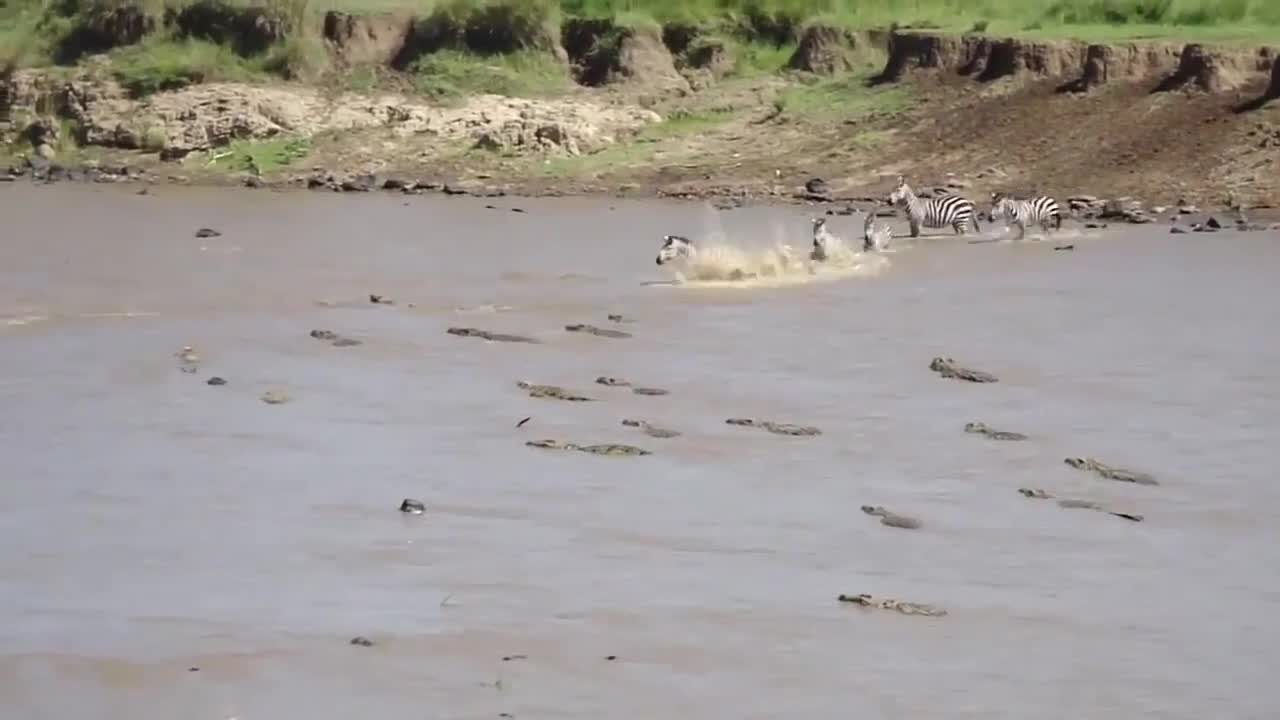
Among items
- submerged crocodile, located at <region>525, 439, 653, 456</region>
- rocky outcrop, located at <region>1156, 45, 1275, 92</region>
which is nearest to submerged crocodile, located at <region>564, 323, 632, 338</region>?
submerged crocodile, located at <region>525, 439, 653, 456</region>

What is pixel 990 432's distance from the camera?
13.0 metres

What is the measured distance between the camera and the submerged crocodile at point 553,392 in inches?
548

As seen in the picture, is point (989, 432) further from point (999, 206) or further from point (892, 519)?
point (999, 206)

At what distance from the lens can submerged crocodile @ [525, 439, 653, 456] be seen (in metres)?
12.1

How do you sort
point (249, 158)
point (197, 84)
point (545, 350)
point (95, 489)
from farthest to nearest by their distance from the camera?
point (197, 84) < point (249, 158) < point (545, 350) < point (95, 489)

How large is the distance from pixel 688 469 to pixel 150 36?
1007 inches

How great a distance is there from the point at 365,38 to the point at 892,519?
25094 millimetres

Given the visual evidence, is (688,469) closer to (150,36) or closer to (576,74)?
(576,74)

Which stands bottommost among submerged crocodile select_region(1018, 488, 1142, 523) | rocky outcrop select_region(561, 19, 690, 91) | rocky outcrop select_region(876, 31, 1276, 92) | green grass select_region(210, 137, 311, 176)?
green grass select_region(210, 137, 311, 176)

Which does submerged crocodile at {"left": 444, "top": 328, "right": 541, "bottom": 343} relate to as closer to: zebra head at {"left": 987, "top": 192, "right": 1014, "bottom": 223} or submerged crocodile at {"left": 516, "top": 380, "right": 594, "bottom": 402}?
submerged crocodile at {"left": 516, "top": 380, "right": 594, "bottom": 402}

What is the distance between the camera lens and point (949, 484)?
11586mm

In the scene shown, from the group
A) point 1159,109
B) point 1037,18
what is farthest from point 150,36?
point 1159,109

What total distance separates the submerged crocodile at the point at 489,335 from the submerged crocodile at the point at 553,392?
2154 mm

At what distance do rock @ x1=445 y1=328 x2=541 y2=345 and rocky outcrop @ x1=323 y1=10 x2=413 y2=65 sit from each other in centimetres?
1790
